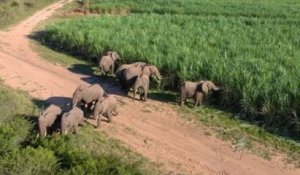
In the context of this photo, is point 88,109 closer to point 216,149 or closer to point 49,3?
point 216,149

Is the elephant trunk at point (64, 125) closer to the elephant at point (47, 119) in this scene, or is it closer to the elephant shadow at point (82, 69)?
the elephant at point (47, 119)

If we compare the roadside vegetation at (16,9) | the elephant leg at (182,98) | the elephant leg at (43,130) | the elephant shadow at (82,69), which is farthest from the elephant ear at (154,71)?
the roadside vegetation at (16,9)

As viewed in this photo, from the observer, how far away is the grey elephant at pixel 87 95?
14.5 m

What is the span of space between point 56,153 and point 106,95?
14.3ft

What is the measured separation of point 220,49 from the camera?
19531 mm

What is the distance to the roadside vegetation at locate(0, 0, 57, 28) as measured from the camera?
30.2 meters

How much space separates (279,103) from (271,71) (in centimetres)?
227

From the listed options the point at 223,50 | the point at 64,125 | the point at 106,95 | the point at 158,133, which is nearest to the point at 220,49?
the point at 223,50

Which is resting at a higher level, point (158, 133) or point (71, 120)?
point (71, 120)

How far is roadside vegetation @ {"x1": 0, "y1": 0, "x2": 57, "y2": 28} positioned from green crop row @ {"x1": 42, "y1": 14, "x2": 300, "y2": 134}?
5.54 metres

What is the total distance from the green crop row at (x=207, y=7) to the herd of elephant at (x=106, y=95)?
14.9 metres

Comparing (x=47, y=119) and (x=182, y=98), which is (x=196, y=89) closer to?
(x=182, y=98)

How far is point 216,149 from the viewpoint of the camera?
13.2 meters

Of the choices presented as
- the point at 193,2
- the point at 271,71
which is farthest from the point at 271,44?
the point at 193,2
